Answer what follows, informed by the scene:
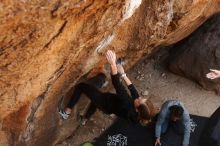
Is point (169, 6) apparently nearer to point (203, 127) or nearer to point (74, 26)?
point (74, 26)

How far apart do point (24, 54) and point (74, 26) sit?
1.79ft

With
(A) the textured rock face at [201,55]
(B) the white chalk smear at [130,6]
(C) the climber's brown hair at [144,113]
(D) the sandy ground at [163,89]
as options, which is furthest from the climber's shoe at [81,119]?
(B) the white chalk smear at [130,6]

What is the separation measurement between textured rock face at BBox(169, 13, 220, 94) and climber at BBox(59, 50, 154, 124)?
222 centimetres

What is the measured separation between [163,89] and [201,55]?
2.90 ft

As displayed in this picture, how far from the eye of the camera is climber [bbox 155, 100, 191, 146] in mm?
5707

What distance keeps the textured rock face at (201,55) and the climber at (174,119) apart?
2206mm

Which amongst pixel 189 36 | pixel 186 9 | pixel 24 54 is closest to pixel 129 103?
pixel 186 9

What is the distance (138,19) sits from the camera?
5973 millimetres

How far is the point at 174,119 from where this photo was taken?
229 inches

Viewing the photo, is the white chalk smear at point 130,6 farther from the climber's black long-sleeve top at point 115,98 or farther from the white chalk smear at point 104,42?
the climber's black long-sleeve top at point 115,98

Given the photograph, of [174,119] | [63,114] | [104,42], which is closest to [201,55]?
[174,119]

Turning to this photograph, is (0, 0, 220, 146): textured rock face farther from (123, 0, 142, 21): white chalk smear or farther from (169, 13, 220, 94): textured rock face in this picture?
(169, 13, 220, 94): textured rock face

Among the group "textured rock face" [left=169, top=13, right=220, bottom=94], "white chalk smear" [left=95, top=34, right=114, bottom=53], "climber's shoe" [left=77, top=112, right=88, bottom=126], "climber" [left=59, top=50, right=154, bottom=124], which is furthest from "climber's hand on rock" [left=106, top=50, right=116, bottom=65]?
"textured rock face" [left=169, top=13, right=220, bottom=94]

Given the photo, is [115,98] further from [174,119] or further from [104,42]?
[104,42]
